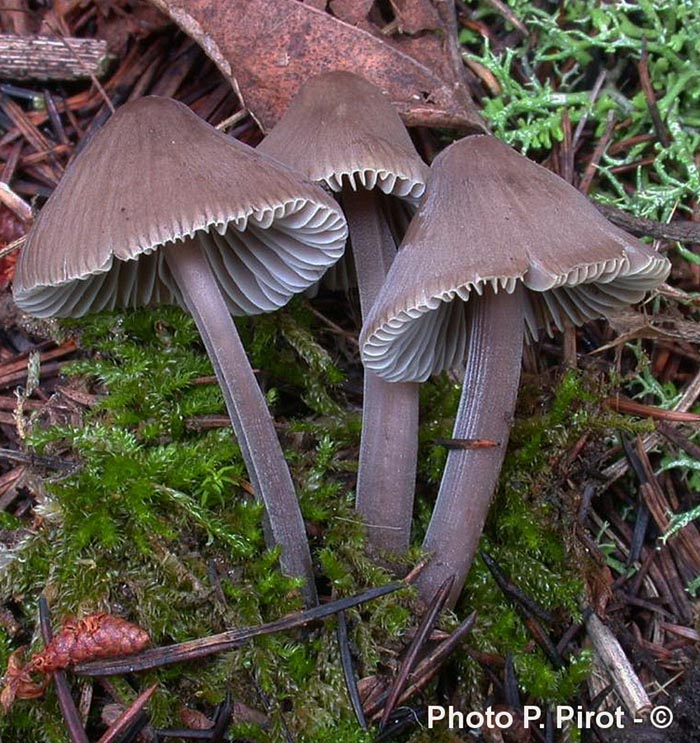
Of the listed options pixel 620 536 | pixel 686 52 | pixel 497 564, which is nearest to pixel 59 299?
pixel 497 564

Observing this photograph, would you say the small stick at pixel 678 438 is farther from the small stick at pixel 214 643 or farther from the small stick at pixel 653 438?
the small stick at pixel 214 643

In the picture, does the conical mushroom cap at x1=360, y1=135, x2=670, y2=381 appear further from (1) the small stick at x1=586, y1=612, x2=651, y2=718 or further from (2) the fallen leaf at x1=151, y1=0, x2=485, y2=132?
(1) the small stick at x1=586, y1=612, x2=651, y2=718

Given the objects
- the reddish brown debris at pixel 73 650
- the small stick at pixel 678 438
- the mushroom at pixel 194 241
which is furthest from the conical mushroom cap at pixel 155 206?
the small stick at pixel 678 438

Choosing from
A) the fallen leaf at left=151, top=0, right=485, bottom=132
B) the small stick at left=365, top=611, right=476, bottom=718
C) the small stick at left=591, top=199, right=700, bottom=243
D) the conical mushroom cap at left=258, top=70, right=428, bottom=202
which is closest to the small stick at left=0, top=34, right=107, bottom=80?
the fallen leaf at left=151, top=0, right=485, bottom=132

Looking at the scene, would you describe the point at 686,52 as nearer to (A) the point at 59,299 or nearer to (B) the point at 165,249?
(B) the point at 165,249

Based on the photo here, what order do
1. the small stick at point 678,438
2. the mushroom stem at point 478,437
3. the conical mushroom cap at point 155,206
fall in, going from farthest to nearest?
the small stick at point 678,438 → the mushroom stem at point 478,437 → the conical mushroom cap at point 155,206

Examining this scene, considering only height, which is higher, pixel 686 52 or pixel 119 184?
pixel 686 52

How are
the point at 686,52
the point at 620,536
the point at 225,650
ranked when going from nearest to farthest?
the point at 225,650 → the point at 620,536 → the point at 686,52
